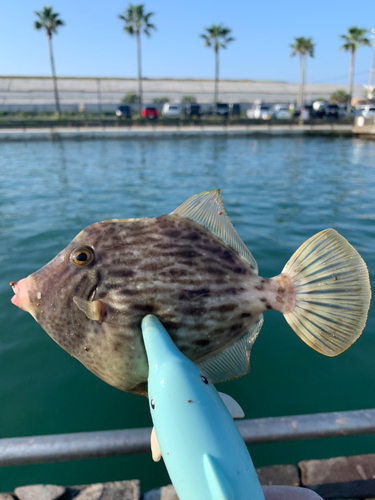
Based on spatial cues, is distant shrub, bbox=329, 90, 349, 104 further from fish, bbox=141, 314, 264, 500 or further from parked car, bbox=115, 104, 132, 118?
fish, bbox=141, 314, 264, 500

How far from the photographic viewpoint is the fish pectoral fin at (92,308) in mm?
1492

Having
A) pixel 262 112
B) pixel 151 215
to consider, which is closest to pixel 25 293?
pixel 151 215

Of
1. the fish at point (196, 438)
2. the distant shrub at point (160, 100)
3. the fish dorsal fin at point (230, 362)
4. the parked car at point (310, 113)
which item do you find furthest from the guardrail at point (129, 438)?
the distant shrub at point (160, 100)

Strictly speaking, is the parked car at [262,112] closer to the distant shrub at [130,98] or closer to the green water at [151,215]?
the distant shrub at [130,98]

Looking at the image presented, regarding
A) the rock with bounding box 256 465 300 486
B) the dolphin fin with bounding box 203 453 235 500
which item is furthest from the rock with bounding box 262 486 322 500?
the dolphin fin with bounding box 203 453 235 500

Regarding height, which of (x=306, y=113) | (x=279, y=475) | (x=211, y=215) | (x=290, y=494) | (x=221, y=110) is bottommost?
(x=279, y=475)

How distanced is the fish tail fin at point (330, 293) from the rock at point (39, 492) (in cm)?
188

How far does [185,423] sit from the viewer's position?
1069 mm

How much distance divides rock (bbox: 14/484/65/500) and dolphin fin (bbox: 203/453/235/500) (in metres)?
1.80

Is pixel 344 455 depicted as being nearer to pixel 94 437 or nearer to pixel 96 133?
pixel 94 437

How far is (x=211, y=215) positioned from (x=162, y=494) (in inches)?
69.8

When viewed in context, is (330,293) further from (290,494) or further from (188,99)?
(188,99)

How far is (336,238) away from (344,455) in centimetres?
199

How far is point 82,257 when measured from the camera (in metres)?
1.60
